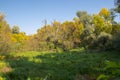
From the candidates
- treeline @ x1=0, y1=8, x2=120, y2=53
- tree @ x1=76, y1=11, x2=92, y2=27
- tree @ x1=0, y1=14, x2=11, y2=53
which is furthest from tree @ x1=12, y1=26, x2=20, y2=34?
tree @ x1=0, y1=14, x2=11, y2=53

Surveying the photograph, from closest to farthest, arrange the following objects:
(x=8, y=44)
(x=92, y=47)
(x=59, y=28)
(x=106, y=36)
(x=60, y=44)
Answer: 1. (x=8, y=44)
2. (x=106, y=36)
3. (x=92, y=47)
4. (x=60, y=44)
5. (x=59, y=28)

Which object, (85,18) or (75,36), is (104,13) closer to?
(85,18)

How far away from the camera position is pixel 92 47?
31.0m

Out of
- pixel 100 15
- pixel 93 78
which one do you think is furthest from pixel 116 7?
pixel 100 15

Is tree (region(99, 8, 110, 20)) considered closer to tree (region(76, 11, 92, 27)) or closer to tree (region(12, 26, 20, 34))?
tree (region(76, 11, 92, 27))

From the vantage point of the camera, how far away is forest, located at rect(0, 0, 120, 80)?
995 cm

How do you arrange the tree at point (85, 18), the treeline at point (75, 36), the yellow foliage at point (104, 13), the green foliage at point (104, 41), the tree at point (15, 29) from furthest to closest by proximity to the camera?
the tree at point (15, 29) < the tree at point (85, 18) < the yellow foliage at point (104, 13) < the green foliage at point (104, 41) < the treeline at point (75, 36)

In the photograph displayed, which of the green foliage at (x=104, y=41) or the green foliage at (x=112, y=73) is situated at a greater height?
the green foliage at (x=104, y=41)

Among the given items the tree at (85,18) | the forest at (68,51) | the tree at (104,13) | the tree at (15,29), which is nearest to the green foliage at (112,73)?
the forest at (68,51)

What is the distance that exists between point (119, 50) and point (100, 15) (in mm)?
21435

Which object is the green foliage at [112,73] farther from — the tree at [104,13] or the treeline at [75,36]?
the tree at [104,13]

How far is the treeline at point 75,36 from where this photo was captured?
76.2 ft

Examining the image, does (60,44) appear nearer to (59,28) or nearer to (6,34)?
(59,28)

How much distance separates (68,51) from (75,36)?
15453 mm
